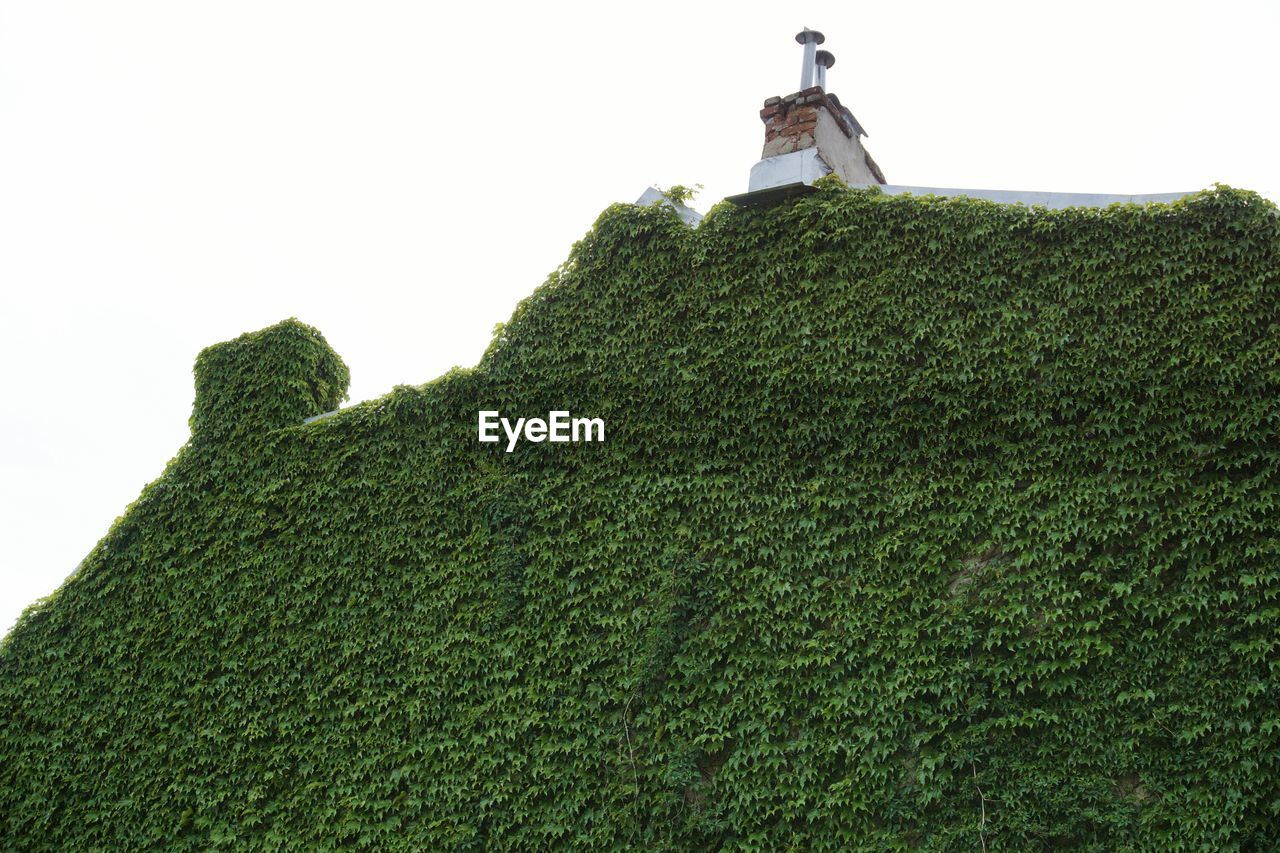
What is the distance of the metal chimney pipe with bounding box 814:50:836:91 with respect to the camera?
401 inches

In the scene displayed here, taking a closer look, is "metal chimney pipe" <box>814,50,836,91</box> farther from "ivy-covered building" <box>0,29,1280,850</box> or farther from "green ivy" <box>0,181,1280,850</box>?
"green ivy" <box>0,181,1280,850</box>

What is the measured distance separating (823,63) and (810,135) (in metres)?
1.39

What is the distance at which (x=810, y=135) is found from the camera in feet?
30.4

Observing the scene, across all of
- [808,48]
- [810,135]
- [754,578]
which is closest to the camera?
[754,578]

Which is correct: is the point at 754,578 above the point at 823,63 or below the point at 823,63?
below

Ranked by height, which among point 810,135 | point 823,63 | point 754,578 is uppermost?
point 823,63

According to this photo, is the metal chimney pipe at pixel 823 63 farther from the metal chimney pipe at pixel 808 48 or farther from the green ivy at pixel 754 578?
the green ivy at pixel 754 578

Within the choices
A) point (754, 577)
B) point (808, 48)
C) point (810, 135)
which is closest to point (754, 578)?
point (754, 577)

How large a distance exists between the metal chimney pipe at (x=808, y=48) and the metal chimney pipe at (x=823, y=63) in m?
0.11

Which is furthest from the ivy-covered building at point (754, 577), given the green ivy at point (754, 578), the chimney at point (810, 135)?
the chimney at point (810, 135)

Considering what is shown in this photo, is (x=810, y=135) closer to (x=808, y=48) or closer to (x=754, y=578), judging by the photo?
(x=808, y=48)

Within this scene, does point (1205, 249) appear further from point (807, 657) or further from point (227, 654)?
point (227, 654)

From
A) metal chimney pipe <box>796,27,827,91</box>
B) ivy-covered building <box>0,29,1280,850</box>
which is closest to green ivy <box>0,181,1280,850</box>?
ivy-covered building <box>0,29,1280,850</box>

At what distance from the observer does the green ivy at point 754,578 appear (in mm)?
6824
